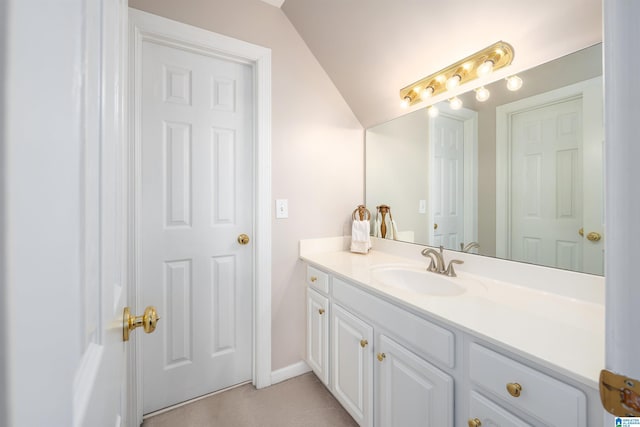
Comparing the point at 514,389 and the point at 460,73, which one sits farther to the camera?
the point at 460,73

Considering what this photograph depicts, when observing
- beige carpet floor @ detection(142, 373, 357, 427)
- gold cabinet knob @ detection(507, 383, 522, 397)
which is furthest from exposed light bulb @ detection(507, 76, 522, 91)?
A: beige carpet floor @ detection(142, 373, 357, 427)

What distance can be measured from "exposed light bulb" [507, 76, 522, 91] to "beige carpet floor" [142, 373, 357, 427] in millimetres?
1871

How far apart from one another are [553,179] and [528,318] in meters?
0.63

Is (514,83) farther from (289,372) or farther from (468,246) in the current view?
(289,372)

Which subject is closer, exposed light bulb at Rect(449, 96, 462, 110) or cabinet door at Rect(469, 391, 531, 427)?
cabinet door at Rect(469, 391, 531, 427)

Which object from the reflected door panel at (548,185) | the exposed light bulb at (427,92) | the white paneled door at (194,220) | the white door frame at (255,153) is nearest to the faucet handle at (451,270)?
the reflected door panel at (548,185)

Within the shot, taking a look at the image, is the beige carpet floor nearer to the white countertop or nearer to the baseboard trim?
the baseboard trim

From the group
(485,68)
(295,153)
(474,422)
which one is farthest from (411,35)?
(474,422)

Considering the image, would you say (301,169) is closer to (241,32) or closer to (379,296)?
(241,32)

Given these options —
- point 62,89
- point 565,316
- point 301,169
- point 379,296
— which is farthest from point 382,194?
point 62,89

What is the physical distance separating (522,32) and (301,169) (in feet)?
4.26

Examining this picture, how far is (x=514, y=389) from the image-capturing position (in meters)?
0.69

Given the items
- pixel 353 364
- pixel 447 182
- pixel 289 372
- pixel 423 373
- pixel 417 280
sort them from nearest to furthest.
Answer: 1. pixel 423 373
2. pixel 353 364
3. pixel 417 280
4. pixel 447 182
5. pixel 289 372

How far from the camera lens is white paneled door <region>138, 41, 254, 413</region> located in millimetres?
1489
